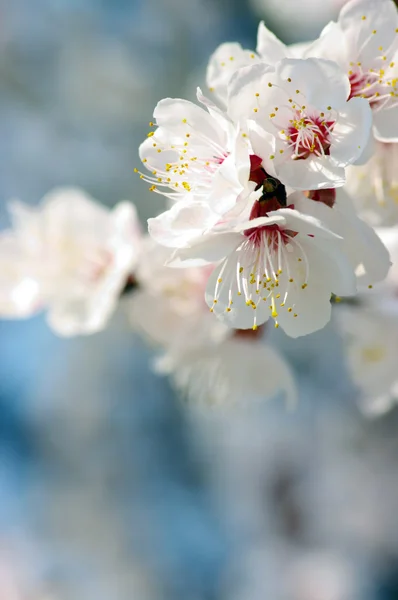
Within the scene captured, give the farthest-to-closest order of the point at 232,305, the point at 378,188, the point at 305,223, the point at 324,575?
the point at 324,575 < the point at 378,188 < the point at 232,305 < the point at 305,223

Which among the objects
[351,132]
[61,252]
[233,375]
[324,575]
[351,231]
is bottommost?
[324,575]

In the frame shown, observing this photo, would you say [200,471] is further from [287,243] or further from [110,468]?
[287,243]

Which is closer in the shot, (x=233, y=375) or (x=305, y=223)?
(x=305, y=223)

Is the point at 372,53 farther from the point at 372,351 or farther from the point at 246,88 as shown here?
the point at 372,351

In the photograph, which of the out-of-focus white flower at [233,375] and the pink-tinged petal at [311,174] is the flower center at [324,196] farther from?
the out-of-focus white flower at [233,375]

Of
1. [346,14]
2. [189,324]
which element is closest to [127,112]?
[189,324]

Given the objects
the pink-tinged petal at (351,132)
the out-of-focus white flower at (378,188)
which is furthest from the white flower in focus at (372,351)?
the pink-tinged petal at (351,132)

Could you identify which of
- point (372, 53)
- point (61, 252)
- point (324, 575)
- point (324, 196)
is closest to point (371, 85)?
point (372, 53)
